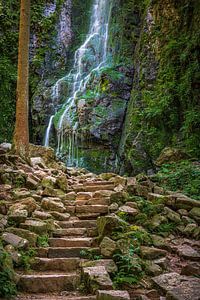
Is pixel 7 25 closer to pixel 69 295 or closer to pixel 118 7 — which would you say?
pixel 118 7

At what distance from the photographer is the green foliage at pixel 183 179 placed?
24.6 feet

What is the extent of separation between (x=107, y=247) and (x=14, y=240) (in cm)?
126

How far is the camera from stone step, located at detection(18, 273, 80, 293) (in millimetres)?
4008

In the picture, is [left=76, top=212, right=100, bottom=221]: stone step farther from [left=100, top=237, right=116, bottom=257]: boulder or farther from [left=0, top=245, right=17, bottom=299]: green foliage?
[left=0, top=245, right=17, bottom=299]: green foliage

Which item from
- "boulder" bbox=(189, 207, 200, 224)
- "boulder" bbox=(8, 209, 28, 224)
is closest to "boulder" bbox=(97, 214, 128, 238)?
"boulder" bbox=(8, 209, 28, 224)

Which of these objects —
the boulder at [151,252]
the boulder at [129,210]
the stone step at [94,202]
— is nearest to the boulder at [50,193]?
the stone step at [94,202]

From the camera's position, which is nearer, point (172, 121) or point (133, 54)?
point (172, 121)

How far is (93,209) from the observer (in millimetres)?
6457

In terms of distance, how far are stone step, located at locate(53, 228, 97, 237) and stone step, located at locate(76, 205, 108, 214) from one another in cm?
77

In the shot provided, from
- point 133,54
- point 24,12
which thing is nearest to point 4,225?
point 24,12

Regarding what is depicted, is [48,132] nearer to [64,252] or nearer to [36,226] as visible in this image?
[36,226]

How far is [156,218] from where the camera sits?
5883 millimetres

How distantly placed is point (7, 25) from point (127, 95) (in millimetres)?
7966

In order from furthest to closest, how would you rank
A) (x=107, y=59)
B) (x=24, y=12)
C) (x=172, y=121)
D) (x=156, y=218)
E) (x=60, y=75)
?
(x=60, y=75)
(x=107, y=59)
(x=172, y=121)
(x=24, y=12)
(x=156, y=218)
